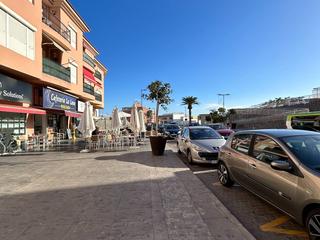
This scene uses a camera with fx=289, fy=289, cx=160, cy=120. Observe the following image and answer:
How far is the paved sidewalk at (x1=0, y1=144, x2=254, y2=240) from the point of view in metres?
4.68

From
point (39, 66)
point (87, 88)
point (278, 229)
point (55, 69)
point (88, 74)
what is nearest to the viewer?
point (278, 229)

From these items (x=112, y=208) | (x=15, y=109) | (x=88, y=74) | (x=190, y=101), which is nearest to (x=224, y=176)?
(x=112, y=208)

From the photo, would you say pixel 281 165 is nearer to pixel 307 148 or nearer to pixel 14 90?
pixel 307 148

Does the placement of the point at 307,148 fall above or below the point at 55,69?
below

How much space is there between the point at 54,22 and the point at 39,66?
20.8 ft

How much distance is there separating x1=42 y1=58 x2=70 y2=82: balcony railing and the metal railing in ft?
9.26

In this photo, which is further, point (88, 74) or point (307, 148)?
point (88, 74)

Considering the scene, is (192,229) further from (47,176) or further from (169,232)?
(47,176)

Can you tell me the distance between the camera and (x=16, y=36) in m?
16.2

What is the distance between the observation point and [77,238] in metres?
4.50

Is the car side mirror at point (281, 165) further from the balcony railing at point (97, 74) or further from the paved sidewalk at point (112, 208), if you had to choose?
the balcony railing at point (97, 74)

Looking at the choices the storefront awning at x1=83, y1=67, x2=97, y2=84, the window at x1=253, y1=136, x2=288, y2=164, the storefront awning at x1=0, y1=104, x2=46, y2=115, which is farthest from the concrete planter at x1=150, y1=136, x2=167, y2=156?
the storefront awning at x1=83, y1=67, x2=97, y2=84

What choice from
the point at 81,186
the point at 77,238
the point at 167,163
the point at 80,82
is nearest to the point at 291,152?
the point at 77,238

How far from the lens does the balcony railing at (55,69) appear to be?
2056 cm
